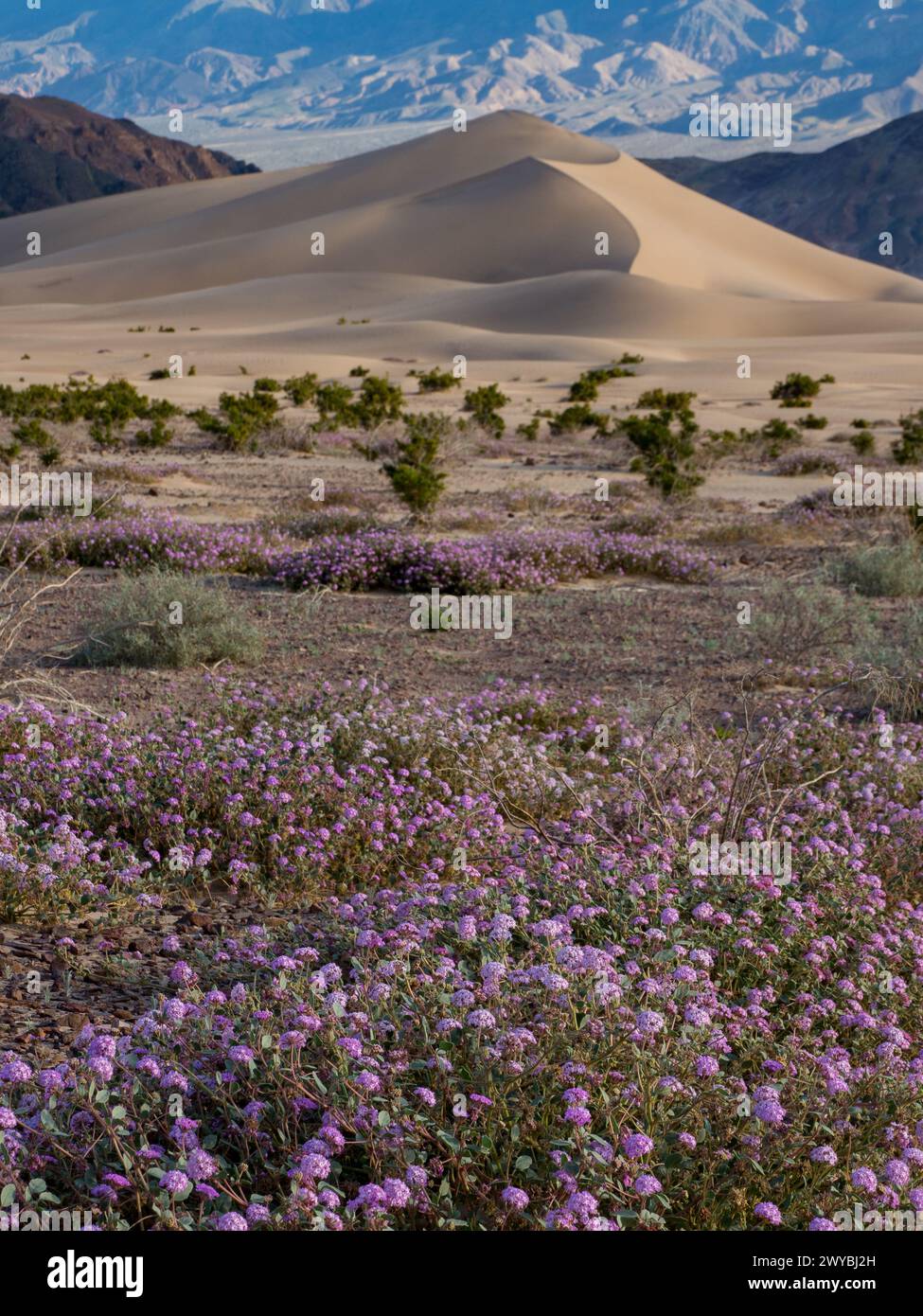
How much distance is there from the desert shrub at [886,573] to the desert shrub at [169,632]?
5360 millimetres

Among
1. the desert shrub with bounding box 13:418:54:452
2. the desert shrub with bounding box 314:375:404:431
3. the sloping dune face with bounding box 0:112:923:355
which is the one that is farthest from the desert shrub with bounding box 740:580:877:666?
the sloping dune face with bounding box 0:112:923:355

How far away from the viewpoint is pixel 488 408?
29.8 metres

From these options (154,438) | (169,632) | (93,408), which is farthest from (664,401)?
(169,632)

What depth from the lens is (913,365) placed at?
156 feet

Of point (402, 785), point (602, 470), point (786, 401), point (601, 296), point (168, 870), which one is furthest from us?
point (601, 296)

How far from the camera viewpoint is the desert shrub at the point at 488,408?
2772 centimetres

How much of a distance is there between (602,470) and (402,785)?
58.0 ft

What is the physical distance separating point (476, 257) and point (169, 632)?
88758mm

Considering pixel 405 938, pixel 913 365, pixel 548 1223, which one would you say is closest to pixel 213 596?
pixel 405 938

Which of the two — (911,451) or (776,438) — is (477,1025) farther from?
(776,438)

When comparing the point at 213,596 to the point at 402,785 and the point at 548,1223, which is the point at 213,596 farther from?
the point at 548,1223

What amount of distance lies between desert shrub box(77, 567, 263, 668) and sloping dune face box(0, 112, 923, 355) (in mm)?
48437

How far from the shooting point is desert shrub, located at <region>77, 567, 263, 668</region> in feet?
28.6

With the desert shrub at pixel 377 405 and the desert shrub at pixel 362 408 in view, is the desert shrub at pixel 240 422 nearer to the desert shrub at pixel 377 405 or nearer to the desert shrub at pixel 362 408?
the desert shrub at pixel 362 408
